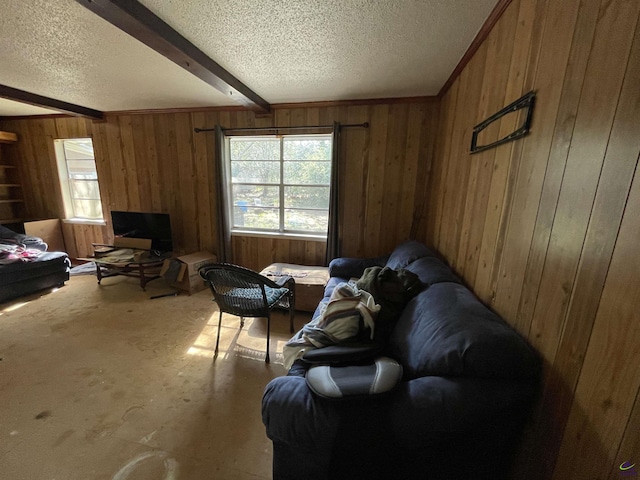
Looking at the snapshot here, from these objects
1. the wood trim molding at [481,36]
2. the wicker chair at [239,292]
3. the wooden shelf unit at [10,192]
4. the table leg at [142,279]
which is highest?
the wood trim molding at [481,36]

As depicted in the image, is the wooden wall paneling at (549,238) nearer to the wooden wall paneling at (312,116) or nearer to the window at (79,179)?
the wooden wall paneling at (312,116)

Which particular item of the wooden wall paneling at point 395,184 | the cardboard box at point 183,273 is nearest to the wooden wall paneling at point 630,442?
the wooden wall paneling at point 395,184

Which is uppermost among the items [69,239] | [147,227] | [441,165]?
[441,165]

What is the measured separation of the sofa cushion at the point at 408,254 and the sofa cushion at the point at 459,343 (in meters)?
0.76

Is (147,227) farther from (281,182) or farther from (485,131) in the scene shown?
(485,131)

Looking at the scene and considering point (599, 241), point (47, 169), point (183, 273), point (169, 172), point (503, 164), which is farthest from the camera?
point (47, 169)

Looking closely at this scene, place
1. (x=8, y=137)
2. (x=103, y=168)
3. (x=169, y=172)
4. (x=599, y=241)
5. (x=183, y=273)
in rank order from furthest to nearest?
(x=8, y=137)
(x=103, y=168)
(x=169, y=172)
(x=183, y=273)
(x=599, y=241)

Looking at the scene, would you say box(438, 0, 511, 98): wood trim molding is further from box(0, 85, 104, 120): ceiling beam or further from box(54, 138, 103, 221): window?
box(54, 138, 103, 221): window

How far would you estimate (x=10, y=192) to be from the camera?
14.4 ft

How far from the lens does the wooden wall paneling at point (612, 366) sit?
63cm

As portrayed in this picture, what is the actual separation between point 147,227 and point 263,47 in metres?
2.95

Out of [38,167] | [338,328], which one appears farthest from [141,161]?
[338,328]

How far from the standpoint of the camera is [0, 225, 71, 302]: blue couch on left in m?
2.95

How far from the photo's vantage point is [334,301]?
159 centimetres
